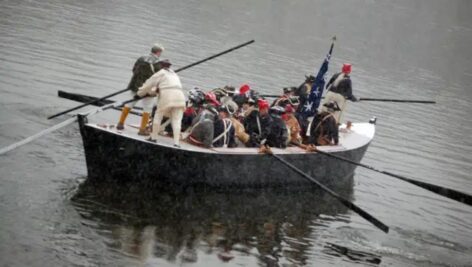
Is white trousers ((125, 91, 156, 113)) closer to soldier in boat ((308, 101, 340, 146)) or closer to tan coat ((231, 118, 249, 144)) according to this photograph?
tan coat ((231, 118, 249, 144))

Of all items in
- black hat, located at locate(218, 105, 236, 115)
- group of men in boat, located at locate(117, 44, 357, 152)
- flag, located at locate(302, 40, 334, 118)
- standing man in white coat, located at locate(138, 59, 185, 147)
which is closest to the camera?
standing man in white coat, located at locate(138, 59, 185, 147)

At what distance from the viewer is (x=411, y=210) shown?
62.7 ft

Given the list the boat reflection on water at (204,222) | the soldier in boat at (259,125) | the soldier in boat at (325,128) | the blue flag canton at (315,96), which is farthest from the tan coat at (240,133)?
the blue flag canton at (315,96)

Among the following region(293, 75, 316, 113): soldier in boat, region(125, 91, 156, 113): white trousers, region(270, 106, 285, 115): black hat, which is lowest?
region(125, 91, 156, 113): white trousers

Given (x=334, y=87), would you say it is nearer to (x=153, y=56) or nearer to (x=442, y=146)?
(x=153, y=56)

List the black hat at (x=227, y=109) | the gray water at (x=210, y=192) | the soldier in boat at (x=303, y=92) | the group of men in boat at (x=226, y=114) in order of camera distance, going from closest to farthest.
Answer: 1. the gray water at (x=210, y=192)
2. the group of men in boat at (x=226, y=114)
3. the black hat at (x=227, y=109)
4. the soldier in boat at (x=303, y=92)

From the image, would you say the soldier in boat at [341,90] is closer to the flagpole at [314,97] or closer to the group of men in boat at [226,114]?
the group of men in boat at [226,114]

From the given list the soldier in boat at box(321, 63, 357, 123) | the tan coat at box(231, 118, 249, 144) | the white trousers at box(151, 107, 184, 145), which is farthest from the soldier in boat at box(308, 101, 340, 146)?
the white trousers at box(151, 107, 184, 145)

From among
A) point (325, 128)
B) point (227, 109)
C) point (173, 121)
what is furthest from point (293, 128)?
point (173, 121)

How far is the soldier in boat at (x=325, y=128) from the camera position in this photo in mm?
18953

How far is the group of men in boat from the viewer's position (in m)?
15.8

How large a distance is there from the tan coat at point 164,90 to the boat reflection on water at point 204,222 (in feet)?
6.50

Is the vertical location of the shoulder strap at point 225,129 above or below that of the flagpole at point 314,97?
below

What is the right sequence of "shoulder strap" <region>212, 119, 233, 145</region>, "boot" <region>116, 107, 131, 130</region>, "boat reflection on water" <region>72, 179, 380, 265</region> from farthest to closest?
"shoulder strap" <region>212, 119, 233, 145</region>
"boot" <region>116, 107, 131, 130</region>
"boat reflection on water" <region>72, 179, 380, 265</region>
